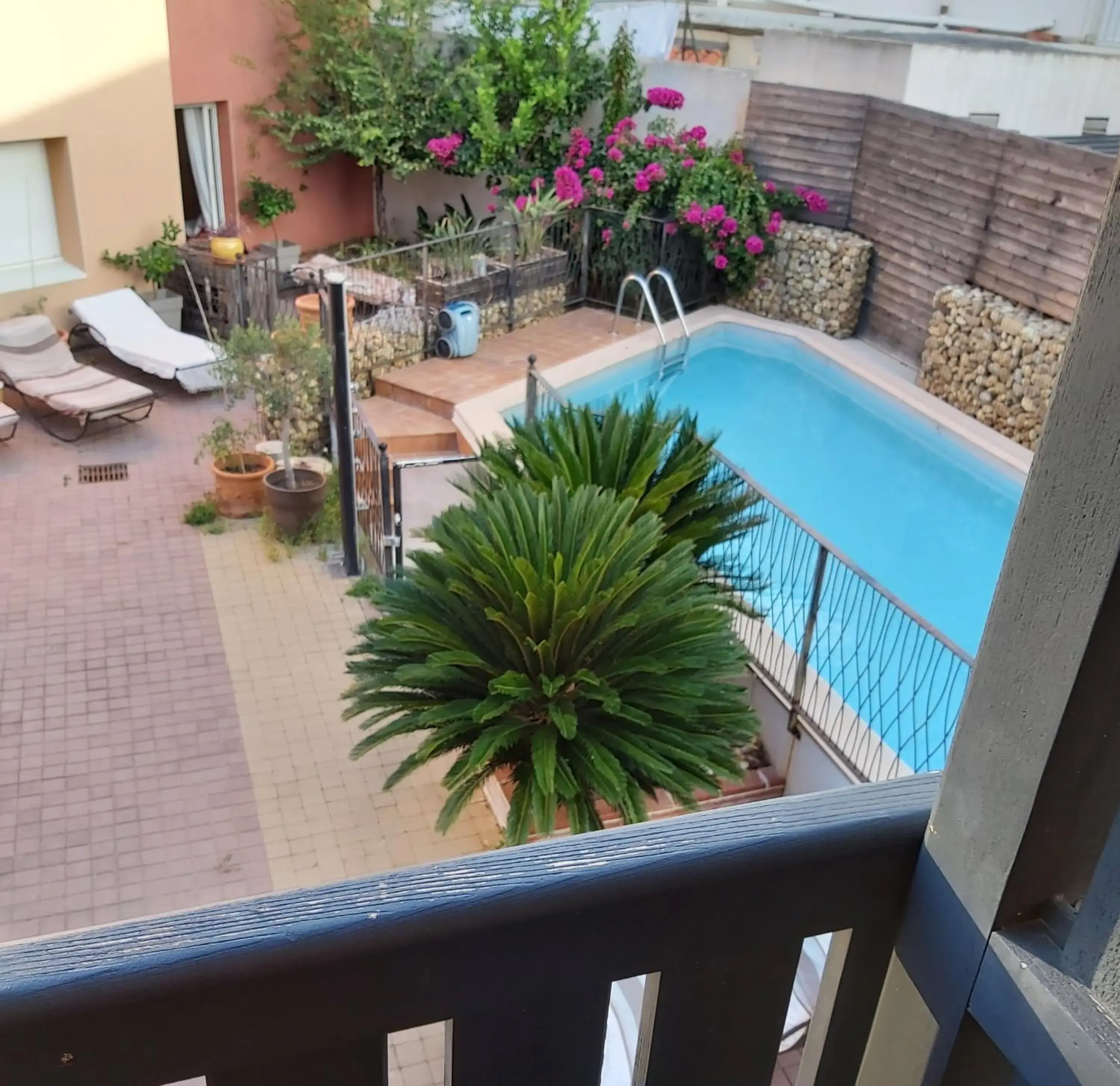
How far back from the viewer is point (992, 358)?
10711 millimetres

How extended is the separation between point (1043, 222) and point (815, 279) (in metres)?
3.15

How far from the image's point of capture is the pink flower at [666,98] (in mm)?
13344

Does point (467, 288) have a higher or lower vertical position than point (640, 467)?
lower

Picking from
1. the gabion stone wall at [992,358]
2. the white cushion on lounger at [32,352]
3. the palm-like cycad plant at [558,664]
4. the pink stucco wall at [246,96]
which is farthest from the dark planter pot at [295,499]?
the pink stucco wall at [246,96]

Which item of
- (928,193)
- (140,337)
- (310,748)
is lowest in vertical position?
(310,748)

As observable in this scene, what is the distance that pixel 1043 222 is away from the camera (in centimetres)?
1037

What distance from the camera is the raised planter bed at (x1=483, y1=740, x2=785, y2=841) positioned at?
17.7 feet

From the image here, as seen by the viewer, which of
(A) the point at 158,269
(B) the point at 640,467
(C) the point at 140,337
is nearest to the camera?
(B) the point at 640,467

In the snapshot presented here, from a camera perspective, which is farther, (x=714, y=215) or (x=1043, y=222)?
(x=714, y=215)

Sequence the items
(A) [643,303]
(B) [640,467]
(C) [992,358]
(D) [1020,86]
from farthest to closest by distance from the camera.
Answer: (D) [1020,86], (A) [643,303], (C) [992,358], (B) [640,467]

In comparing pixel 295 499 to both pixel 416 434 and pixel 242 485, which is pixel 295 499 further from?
pixel 416 434

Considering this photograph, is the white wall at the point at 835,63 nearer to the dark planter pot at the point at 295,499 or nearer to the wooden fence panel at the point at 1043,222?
the wooden fence panel at the point at 1043,222

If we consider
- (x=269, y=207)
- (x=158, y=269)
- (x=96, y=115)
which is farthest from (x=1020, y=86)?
(x=96, y=115)

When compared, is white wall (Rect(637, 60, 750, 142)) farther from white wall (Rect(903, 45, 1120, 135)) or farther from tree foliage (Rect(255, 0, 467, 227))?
tree foliage (Rect(255, 0, 467, 227))
